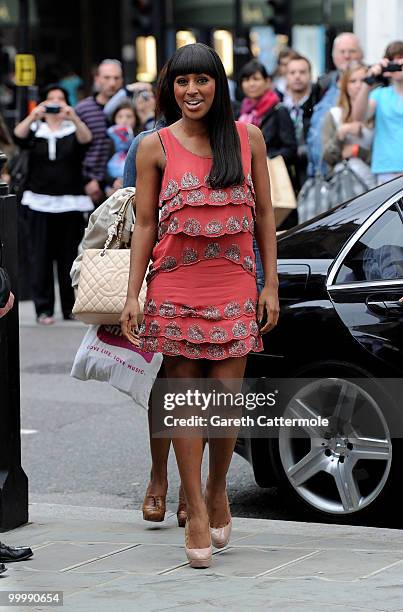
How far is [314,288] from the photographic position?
687 centimetres

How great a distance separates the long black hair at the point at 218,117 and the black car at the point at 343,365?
4.34 ft

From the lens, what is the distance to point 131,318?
5.75m

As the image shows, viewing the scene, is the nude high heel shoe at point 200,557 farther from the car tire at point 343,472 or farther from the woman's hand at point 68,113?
the woman's hand at point 68,113

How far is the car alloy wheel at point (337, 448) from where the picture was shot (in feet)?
21.7

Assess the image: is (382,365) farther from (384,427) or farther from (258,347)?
(258,347)

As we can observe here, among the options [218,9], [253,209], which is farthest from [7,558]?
[218,9]

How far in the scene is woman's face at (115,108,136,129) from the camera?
1377cm

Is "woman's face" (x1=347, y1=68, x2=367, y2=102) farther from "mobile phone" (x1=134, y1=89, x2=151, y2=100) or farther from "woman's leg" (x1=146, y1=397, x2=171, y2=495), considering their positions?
"woman's leg" (x1=146, y1=397, x2=171, y2=495)

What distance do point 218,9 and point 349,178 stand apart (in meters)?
26.6

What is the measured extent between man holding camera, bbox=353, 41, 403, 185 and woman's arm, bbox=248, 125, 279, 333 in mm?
5837

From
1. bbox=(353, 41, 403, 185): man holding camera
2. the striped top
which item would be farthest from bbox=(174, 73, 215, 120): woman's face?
the striped top

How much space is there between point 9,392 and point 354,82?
6489 millimetres

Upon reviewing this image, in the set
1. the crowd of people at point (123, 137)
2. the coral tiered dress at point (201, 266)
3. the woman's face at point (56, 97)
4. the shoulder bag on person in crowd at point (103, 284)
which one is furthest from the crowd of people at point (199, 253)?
the woman's face at point (56, 97)

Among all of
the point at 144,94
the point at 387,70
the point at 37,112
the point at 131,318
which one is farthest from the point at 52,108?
the point at 131,318
